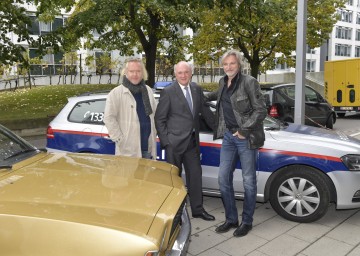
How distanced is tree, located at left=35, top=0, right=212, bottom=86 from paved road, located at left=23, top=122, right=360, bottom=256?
765cm

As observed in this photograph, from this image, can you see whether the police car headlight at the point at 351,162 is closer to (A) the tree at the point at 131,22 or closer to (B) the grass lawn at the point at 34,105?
(A) the tree at the point at 131,22

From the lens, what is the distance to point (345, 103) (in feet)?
52.2

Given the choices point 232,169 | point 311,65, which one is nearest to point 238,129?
point 232,169

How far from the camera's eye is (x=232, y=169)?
4109 millimetres

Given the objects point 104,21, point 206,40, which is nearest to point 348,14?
point 206,40

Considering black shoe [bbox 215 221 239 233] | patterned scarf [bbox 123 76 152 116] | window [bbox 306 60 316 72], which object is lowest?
black shoe [bbox 215 221 239 233]

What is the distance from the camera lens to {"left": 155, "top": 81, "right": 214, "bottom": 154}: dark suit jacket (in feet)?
13.8

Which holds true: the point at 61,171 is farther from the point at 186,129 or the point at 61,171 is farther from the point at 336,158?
the point at 336,158

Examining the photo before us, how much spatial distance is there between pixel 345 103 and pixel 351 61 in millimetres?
1746

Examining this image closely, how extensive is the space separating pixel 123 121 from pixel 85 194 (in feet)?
5.81

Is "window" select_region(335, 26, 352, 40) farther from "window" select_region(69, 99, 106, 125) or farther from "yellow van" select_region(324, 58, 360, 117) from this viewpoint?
"window" select_region(69, 99, 106, 125)

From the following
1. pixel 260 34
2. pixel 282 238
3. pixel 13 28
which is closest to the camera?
pixel 282 238

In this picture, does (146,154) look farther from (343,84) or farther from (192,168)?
(343,84)

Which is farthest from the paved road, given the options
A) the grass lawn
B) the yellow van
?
the yellow van
